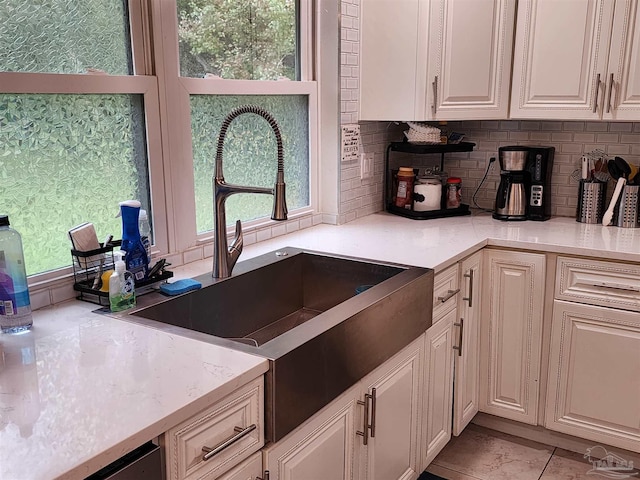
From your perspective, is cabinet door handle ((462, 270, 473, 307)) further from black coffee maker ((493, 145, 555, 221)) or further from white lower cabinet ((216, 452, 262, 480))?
white lower cabinet ((216, 452, 262, 480))

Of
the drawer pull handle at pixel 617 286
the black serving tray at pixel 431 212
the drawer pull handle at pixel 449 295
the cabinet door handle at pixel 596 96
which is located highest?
the cabinet door handle at pixel 596 96

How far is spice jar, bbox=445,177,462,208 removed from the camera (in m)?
2.89

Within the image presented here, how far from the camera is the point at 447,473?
2438 mm

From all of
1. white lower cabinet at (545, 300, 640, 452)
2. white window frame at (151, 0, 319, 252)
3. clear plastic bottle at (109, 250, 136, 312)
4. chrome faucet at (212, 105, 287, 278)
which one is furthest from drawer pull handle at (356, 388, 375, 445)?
white lower cabinet at (545, 300, 640, 452)

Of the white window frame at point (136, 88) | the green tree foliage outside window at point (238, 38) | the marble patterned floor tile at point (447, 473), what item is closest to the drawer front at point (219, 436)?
the white window frame at point (136, 88)

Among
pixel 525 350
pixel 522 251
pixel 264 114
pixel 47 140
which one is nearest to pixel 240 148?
pixel 264 114

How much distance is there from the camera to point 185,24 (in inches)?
77.6

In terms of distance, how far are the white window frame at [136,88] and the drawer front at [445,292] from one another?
93 cm

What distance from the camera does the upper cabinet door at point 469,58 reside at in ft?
8.32

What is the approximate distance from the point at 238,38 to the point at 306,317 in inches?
40.9

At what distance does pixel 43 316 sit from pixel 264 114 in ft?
2.77

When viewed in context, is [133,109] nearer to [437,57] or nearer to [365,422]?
[365,422]

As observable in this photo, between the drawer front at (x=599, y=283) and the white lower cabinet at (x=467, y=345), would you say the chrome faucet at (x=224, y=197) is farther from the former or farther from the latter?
the drawer front at (x=599, y=283)

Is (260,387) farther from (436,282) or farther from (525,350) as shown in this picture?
(525,350)
